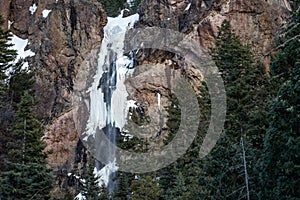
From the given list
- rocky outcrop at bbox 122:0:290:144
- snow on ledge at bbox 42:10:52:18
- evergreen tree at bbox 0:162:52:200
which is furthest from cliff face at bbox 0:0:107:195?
evergreen tree at bbox 0:162:52:200

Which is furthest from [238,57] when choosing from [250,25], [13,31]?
[13,31]

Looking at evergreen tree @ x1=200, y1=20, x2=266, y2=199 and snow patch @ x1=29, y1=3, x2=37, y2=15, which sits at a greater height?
snow patch @ x1=29, y1=3, x2=37, y2=15

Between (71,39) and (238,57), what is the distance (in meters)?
22.4

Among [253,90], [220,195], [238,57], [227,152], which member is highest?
[238,57]

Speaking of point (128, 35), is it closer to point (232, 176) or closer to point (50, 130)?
point (50, 130)

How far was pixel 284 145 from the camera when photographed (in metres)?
10.8

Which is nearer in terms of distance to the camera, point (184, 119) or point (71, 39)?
point (184, 119)

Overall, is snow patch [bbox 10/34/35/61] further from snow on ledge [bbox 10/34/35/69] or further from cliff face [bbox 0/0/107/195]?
cliff face [bbox 0/0/107/195]

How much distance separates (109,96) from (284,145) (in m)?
27.6

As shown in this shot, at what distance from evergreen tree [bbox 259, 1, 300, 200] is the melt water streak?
2262cm

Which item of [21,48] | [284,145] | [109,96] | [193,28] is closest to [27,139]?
[284,145]

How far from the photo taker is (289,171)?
10.2 meters

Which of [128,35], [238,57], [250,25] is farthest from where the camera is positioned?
[128,35]

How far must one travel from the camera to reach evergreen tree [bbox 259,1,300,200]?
33.7ft
